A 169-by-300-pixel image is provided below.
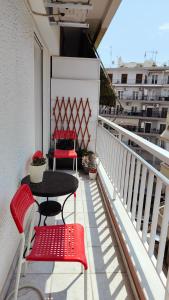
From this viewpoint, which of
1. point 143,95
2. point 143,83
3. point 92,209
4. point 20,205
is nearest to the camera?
point 20,205

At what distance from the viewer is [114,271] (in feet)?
6.63

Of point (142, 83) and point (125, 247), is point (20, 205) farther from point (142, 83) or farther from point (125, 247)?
point (142, 83)

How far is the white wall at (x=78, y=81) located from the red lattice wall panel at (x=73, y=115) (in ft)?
0.25

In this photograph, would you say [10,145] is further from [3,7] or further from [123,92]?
[123,92]

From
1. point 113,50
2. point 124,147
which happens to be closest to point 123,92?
point 113,50

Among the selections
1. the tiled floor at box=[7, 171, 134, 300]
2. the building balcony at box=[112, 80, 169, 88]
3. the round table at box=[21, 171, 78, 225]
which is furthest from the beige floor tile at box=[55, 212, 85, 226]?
the building balcony at box=[112, 80, 169, 88]

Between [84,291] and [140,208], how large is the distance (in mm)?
744

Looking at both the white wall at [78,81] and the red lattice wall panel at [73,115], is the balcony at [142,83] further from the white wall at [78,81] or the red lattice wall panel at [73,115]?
the red lattice wall panel at [73,115]

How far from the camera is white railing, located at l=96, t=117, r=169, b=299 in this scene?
143 cm

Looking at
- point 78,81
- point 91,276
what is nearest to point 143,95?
point 78,81

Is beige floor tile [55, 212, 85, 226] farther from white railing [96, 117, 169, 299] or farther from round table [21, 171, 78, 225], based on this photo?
white railing [96, 117, 169, 299]

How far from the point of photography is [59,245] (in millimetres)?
1578

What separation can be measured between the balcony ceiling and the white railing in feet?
4.30

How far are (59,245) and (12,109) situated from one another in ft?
3.41
